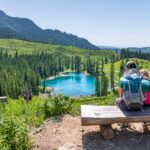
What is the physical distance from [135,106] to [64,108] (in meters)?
3.99

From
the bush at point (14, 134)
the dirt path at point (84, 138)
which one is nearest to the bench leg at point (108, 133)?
the dirt path at point (84, 138)

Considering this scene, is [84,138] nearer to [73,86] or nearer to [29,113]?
[29,113]

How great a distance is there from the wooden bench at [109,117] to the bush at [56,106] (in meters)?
2.55

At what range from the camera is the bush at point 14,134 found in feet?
33.1

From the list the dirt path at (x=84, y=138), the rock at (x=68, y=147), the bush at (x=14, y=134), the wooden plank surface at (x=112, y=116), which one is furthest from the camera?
the wooden plank surface at (x=112, y=116)

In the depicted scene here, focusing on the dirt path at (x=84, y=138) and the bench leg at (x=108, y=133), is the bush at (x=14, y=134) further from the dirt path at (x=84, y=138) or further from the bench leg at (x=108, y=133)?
the bench leg at (x=108, y=133)

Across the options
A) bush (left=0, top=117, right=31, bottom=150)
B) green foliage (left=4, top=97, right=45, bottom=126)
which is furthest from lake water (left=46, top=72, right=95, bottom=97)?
bush (left=0, top=117, right=31, bottom=150)

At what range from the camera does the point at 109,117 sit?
36.2ft

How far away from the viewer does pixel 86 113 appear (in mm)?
11422

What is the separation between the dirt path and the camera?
10883 mm

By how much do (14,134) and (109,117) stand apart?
134 inches

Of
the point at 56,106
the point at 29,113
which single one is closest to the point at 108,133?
the point at 56,106

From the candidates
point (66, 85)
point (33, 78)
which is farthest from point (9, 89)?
point (66, 85)

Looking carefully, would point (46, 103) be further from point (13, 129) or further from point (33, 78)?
point (33, 78)
